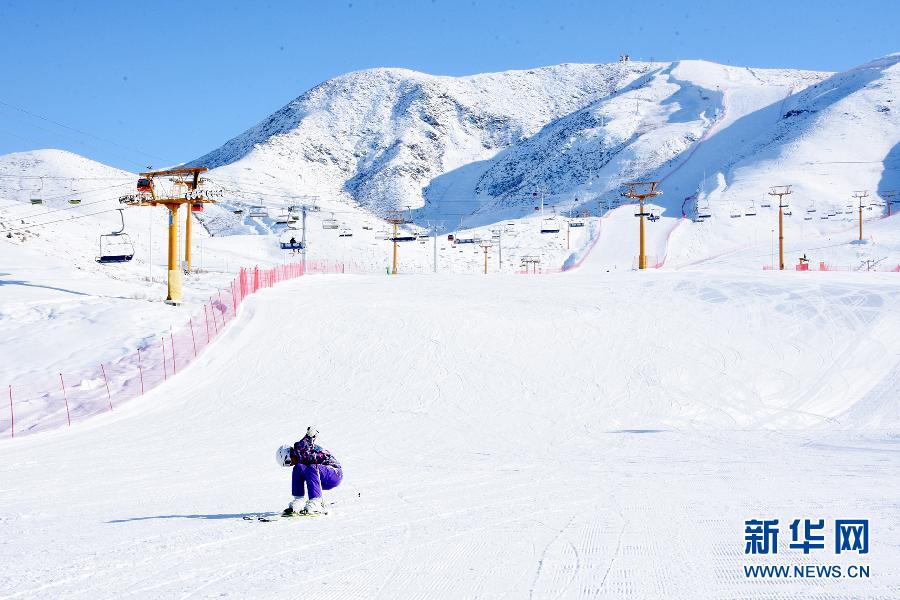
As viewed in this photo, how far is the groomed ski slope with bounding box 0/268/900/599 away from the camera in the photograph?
25.5 feet

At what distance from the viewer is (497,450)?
17.2 meters

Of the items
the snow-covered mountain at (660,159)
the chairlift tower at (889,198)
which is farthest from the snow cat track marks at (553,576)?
the chairlift tower at (889,198)

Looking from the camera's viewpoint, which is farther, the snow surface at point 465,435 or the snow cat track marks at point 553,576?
the snow surface at point 465,435

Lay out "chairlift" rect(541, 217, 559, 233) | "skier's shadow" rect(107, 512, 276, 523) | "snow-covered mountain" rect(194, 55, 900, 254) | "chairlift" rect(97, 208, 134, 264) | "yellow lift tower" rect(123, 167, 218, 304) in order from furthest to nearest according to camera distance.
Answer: "snow-covered mountain" rect(194, 55, 900, 254), "chairlift" rect(541, 217, 559, 233), "chairlift" rect(97, 208, 134, 264), "yellow lift tower" rect(123, 167, 218, 304), "skier's shadow" rect(107, 512, 276, 523)

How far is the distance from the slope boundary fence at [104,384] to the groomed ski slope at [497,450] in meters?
0.71

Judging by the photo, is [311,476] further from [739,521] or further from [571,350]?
[571,350]

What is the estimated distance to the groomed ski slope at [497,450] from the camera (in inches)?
306

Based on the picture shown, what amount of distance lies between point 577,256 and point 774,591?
8995 cm

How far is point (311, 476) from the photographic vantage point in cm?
1035

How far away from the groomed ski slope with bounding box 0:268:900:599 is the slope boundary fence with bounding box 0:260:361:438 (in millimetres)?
Answer: 708

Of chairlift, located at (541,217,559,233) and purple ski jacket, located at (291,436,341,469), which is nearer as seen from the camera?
purple ski jacket, located at (291,436,341,469)

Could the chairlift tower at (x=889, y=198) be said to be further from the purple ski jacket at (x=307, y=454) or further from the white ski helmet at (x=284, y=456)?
the white ski helmet at (x=284, y=456)

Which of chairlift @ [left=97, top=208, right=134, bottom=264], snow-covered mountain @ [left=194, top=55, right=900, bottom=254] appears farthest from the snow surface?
snow-covered mountain @ [left=194, top=55, right=900, bottom=254]

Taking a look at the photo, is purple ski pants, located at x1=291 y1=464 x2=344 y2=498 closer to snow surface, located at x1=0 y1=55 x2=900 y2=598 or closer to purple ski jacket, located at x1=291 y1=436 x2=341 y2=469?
purple ski jacket, located at x1=291 y1=436 x2=341 y2=469
